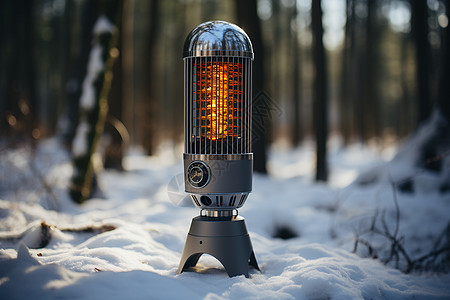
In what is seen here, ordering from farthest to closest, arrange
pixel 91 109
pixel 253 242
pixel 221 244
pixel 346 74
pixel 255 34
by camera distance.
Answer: pixel 346 74 → pixel 255 34 → pixel 91 109 → pixel 253 242 → pixel 221 244

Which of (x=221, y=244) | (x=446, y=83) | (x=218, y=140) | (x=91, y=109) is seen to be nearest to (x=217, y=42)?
(x=218, y=140)

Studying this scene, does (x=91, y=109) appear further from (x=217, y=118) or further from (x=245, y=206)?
(x=217, y=118)

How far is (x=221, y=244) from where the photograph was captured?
3.65 meters

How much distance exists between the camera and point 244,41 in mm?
3793

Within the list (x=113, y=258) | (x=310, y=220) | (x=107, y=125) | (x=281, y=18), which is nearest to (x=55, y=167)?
(x=107, y=125)

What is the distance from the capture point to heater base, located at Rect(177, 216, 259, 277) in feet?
11.9

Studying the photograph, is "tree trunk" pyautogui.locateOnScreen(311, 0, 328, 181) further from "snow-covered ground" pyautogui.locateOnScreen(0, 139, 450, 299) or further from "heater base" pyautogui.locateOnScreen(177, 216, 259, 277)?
"heater base" pyautogui.locateOnScreen(177, 216, 259, 277)

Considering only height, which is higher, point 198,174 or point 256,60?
point 256,60

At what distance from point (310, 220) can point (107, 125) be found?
6.85 m

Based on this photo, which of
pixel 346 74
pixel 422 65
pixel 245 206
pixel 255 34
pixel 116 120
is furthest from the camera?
pixel 346 74

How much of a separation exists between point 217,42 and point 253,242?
2.35m

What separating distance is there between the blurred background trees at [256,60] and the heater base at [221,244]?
2495mm

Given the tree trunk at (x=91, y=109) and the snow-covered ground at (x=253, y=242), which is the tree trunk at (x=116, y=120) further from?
the tree trunk at (x=91, y=109)

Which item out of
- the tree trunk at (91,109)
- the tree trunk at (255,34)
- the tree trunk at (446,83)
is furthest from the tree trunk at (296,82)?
the tree trunk at (91,109)
